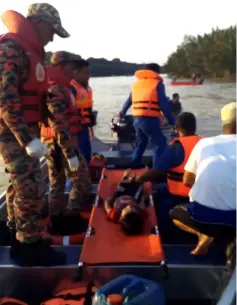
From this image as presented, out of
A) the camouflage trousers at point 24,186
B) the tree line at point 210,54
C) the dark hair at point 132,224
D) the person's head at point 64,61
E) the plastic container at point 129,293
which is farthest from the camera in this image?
the tree line at point 210,54

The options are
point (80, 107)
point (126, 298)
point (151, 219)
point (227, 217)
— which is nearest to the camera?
point (126, 298)

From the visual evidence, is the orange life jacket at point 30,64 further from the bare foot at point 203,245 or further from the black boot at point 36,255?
the bare foot at point 203,245

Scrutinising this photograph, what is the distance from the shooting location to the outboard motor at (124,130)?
7.11 meters

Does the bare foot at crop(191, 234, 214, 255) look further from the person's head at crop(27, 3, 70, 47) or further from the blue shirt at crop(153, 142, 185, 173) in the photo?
the person's head at crop(27, 3, 70, 47)

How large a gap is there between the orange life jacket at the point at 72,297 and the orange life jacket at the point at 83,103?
237cm

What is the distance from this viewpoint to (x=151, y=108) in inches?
209

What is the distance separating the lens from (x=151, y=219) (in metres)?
3.04

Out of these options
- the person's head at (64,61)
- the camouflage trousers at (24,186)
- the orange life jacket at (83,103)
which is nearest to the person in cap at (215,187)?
the camouflage trousers at (24,186)

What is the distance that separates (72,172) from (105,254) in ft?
3.66

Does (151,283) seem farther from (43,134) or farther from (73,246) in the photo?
(43,134)

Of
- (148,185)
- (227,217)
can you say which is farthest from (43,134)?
(227,217)

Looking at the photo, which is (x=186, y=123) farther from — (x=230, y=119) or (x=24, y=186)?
(x=24, y=186)

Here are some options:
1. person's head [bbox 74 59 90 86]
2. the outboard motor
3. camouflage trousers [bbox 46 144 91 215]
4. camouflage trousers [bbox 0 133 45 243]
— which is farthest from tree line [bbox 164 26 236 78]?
camouflage trousers [bbox 0 133 45 243]

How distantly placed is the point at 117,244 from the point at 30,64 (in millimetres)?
1098
